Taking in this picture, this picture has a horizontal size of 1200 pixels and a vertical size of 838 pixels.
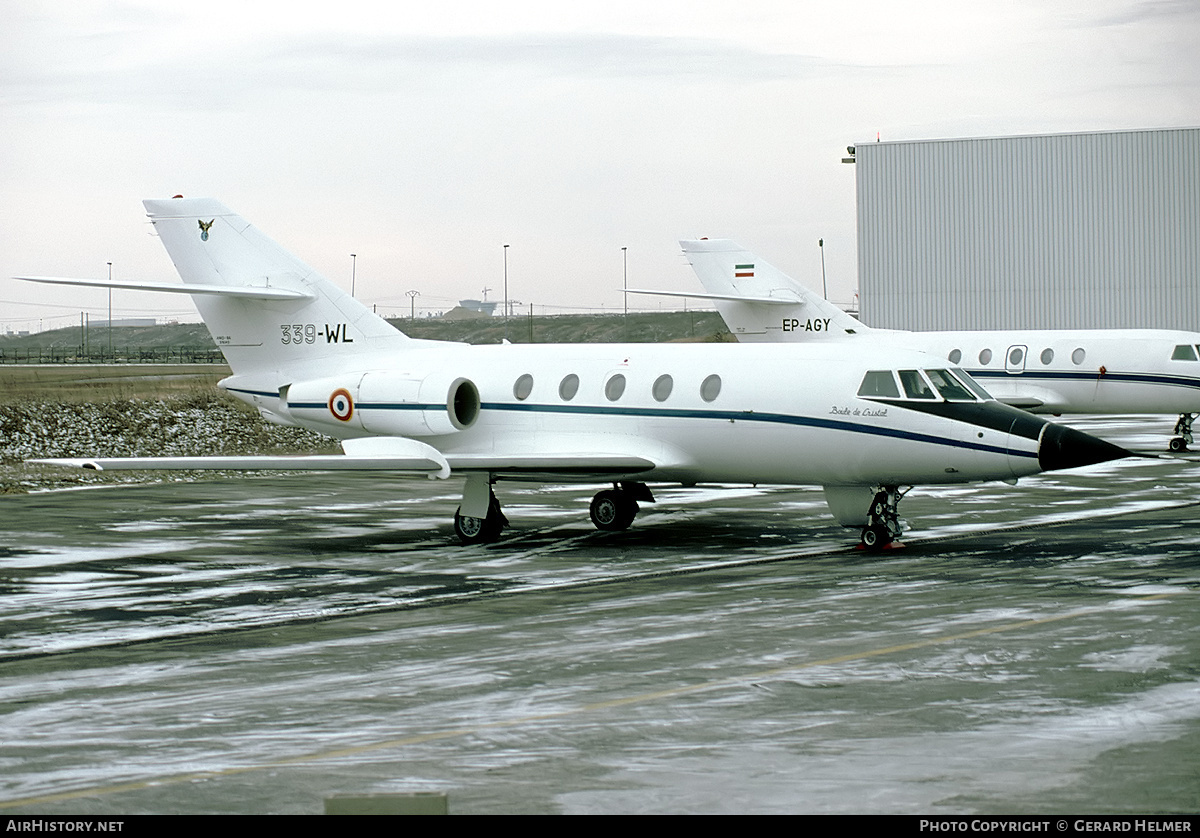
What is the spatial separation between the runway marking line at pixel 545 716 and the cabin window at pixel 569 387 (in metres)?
8.61

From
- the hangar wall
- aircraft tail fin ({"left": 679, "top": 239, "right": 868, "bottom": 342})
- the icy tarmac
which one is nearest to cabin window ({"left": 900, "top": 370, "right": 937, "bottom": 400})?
the icy tarmac

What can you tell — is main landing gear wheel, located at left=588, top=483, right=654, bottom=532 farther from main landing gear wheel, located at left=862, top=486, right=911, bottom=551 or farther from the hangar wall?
the hangar wall

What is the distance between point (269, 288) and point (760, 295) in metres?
18.2

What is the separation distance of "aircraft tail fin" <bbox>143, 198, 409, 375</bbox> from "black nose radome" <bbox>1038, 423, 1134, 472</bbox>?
926cm

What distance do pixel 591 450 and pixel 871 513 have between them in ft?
12.0

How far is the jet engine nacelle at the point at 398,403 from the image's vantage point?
20.7 meters

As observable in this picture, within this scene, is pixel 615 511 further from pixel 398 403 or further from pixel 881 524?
pixel 881 524

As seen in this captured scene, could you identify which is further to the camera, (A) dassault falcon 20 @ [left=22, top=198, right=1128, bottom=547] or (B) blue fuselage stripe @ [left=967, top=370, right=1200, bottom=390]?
(B) blue fuselage stripe @ [left=967, top=370, right=1200, bottom=390]

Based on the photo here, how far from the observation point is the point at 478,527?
19.6 meters

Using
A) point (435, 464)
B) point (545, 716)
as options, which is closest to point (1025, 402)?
point (435, 464)

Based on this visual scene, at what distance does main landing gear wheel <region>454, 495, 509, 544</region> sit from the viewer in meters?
19.6

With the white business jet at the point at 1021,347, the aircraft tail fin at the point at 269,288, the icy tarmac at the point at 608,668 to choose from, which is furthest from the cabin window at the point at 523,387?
the white business jet at the point at 1021,347
